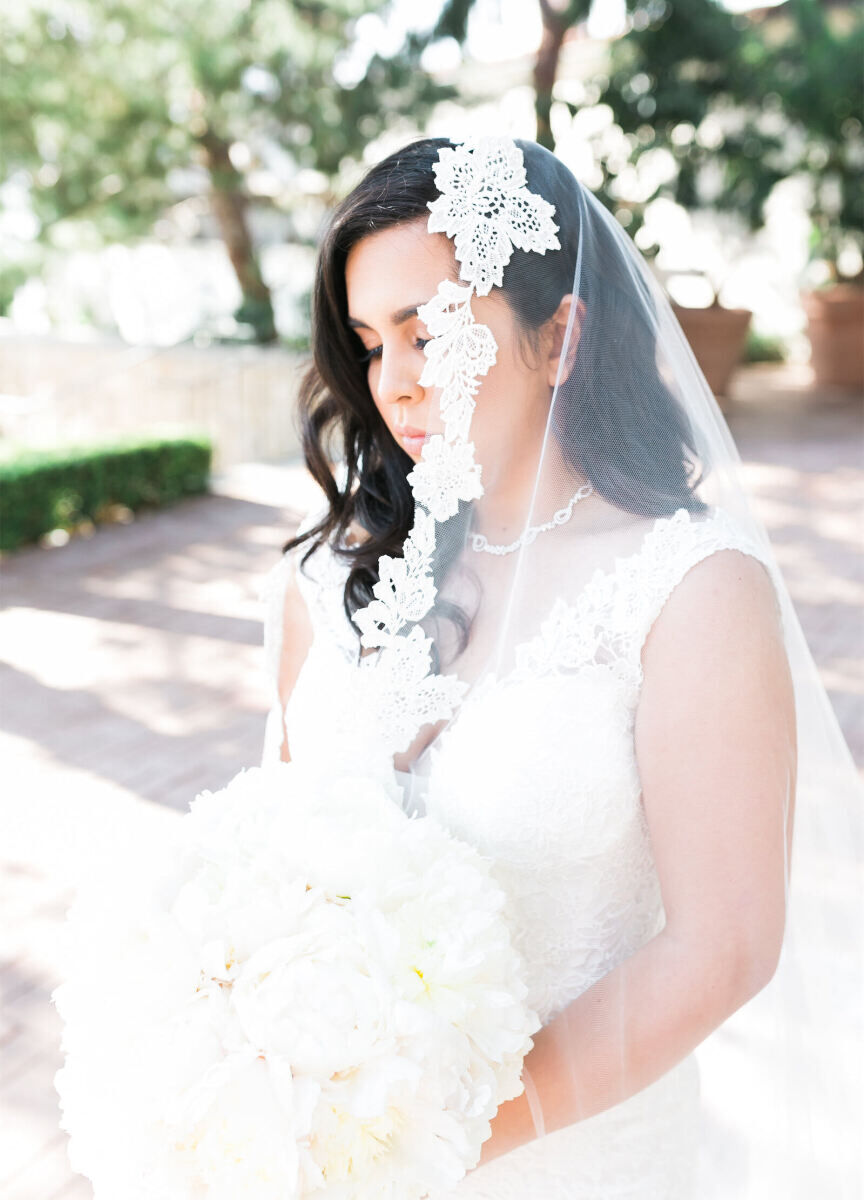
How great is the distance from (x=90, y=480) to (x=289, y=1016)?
27.6 feet

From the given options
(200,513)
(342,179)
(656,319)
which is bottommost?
(200,513)

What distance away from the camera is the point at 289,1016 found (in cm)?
108

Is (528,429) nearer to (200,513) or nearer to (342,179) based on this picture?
(200,513)

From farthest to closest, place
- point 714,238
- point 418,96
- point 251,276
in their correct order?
point 714,238
point 251,276
point 418,96

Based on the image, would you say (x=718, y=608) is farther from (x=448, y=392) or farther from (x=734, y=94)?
(x=734, y=94)

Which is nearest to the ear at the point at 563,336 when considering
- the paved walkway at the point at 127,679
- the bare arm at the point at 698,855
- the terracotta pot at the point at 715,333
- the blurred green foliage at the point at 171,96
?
the bare arm at the point at 698,855

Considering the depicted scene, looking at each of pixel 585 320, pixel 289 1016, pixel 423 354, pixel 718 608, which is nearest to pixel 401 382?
pixel 423 354

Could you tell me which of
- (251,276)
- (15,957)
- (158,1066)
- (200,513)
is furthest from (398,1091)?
(251,276)

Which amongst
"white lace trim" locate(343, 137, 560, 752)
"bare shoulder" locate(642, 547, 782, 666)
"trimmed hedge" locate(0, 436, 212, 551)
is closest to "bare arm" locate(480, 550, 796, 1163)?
"bare shoulder" locate(642, 547, 782, 666)

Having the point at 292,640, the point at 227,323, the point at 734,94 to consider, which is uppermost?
the point at 734,94

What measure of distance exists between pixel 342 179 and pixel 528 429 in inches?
465

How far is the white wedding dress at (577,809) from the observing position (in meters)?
1.52

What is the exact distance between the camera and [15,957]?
12.1ft

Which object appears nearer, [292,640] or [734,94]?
[292,640]
